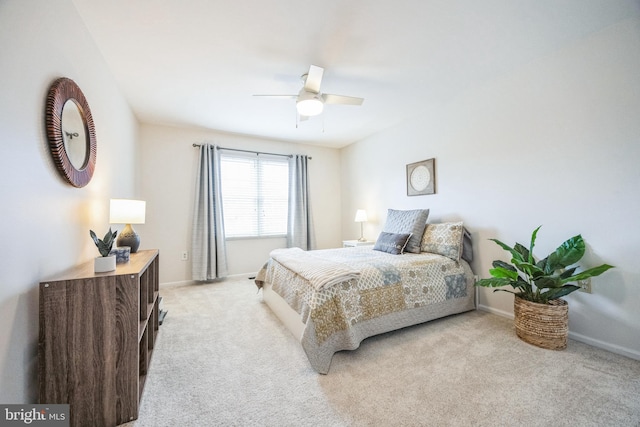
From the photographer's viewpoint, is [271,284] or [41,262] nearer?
[41,262]

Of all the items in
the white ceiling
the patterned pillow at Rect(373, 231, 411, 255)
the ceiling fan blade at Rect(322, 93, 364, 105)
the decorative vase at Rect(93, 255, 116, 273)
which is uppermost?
the white ceiling

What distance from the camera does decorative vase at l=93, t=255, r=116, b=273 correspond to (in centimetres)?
133

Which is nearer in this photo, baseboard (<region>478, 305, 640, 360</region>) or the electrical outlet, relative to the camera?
baseboard (<region>478, 305, 640, 360</region>)

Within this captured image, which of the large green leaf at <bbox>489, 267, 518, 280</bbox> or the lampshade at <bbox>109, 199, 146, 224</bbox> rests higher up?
the lampshade at <bbox>109, 199, 146, 224</bbox>

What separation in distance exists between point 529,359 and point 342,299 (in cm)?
140

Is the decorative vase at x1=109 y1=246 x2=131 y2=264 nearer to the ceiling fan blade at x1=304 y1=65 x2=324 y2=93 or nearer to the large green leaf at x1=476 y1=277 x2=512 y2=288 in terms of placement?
the ceiling fan blade at x1=304 y1=65 x2=324 y2=93

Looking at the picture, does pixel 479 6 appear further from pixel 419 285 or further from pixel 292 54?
pixel 419 285

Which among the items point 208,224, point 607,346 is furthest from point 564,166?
point 208,224

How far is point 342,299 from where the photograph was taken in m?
1.87

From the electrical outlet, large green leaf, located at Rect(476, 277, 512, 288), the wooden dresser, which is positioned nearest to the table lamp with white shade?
the wooden dresser

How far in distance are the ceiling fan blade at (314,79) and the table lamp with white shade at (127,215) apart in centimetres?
172


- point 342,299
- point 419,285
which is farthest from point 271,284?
point 419,285

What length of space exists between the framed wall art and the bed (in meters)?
0.64

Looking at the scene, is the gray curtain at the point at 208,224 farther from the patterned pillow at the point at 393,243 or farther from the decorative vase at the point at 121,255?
the patterned pillow at the point at 393,243
